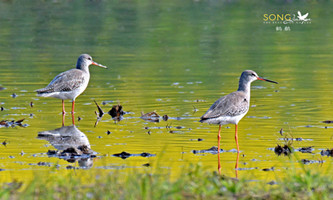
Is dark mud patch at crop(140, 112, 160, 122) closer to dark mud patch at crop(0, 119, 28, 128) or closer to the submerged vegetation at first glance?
dark mud patch at crop(0, 119, 28, 128)

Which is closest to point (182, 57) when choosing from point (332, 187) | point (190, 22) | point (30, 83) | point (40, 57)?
point (40, 57)

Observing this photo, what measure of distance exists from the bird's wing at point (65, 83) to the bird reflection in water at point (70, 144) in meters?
2.05

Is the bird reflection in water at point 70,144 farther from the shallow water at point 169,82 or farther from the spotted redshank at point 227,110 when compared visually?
the spotted redshank at point 227,110

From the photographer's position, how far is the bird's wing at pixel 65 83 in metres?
16.1

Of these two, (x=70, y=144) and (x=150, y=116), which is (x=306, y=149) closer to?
(x=70, y=144)

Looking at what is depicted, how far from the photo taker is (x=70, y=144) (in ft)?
41.1

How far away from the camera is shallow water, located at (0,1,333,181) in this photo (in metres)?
11.6

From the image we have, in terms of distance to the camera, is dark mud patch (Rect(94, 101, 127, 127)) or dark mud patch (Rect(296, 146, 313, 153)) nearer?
dark mud patch (Rect(296, 146, 313, 153))

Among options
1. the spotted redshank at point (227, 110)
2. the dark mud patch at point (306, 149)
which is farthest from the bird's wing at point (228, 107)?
the dark mud patch at point (306, 149)

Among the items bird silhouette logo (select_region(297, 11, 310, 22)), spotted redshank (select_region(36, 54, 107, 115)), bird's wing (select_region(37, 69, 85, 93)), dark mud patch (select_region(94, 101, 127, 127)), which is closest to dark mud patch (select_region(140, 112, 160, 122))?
dark mud patch (select_region(94, 101, 127, 127))

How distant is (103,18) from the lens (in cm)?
4247

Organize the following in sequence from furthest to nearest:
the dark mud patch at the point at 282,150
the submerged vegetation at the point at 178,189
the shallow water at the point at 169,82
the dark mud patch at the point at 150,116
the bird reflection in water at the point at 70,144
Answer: the dark mud patch at the point at 150,116 < the shallow water at the point at 169,82 < the dark mud patch at the point at 282,150 < the bird reflection in water at the point at 70,144 < the submerged vegetation at the point at 178,189

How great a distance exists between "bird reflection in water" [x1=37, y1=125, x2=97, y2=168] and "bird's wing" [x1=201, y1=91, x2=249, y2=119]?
2142 millimetres

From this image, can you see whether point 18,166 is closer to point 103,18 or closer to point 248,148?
point 248,148
